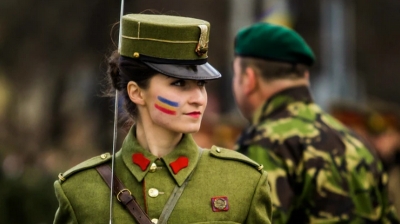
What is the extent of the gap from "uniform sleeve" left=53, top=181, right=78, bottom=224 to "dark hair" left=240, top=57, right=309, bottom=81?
271 centimetres

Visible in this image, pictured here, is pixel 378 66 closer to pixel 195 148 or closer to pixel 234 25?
pixel 234 25

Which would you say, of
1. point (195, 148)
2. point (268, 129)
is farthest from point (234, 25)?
point (195, 148)

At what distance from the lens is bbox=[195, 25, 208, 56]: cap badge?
244 inches

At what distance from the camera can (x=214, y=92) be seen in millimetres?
30688

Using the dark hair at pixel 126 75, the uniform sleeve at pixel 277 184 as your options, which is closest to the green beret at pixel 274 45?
the uniform sleeve at pixel 277 184

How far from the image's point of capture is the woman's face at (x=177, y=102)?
6.08m

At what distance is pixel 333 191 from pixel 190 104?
2.31m

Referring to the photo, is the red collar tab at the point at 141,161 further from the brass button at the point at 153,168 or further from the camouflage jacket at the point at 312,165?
the camouflage jacket at the point at 312,165

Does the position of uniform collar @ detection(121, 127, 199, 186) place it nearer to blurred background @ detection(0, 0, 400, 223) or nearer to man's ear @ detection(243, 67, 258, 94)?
man's ear @ detection(243, 67, 258, 94)

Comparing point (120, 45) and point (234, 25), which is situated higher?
point (120, 45)

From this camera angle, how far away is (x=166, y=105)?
612cm

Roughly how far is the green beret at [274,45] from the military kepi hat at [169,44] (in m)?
2.47

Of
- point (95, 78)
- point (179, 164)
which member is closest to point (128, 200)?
point (179, 164)

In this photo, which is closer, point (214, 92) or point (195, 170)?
point (195, 170)
